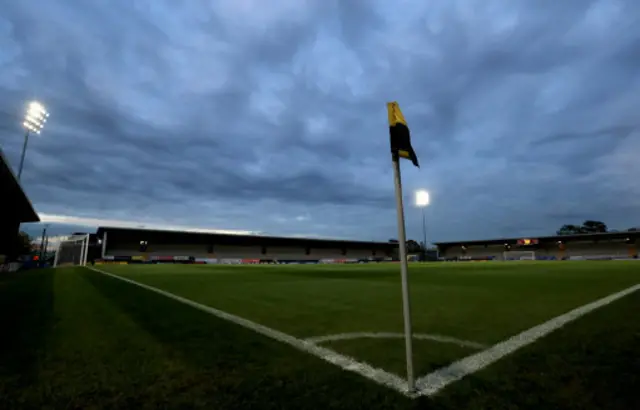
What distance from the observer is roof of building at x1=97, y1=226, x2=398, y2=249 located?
7088 cm

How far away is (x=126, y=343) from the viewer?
14.9 feet

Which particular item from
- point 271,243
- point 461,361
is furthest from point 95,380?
point 271,243

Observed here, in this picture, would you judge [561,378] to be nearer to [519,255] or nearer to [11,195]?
[11,195]

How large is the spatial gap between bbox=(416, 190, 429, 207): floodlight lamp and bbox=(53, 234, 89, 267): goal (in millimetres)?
62499

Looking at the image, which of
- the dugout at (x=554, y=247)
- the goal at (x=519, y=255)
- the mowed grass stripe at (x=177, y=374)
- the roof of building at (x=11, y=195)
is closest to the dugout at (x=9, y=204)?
the roof of building at (x=11, y=195)

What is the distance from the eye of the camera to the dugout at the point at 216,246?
236 ft

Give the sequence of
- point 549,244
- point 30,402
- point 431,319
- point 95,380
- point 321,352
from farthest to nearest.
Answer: point 549,244
point 431,319
point 321,352
point 95,380
point 30,402

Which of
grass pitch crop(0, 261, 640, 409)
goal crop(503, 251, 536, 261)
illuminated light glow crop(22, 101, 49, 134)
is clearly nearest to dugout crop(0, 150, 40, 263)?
illuminated light glow crop(22, 101, 49, 134)

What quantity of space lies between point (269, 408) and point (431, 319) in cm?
424

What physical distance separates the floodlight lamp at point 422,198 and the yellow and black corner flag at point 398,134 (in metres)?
56.4

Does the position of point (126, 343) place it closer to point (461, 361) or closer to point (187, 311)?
point (187, 311)

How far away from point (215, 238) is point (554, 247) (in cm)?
9261

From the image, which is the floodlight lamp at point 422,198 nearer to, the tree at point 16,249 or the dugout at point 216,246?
the dugout at point 216,246

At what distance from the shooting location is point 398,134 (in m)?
3.17
